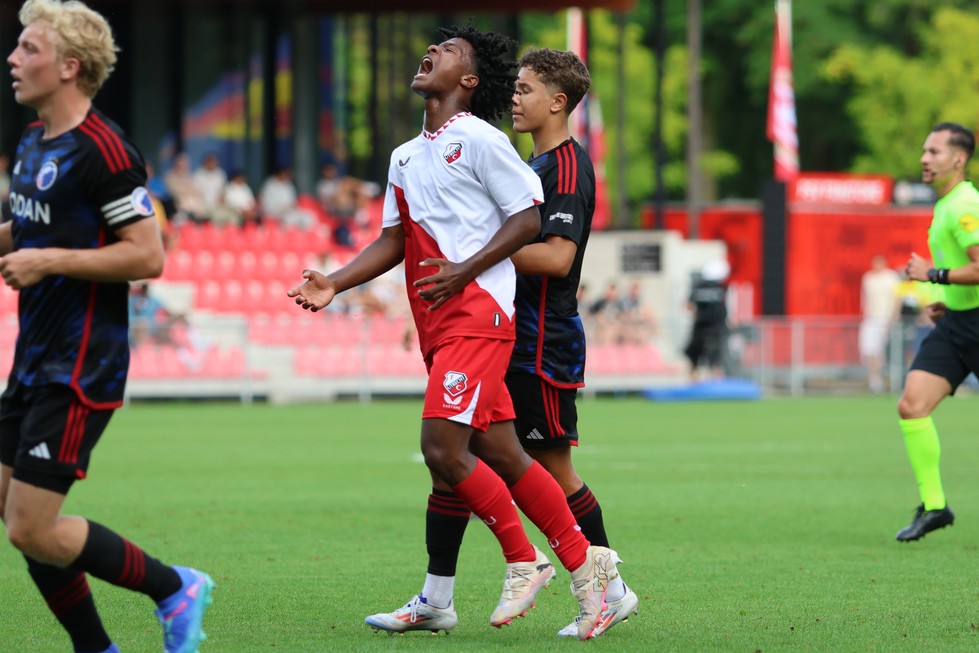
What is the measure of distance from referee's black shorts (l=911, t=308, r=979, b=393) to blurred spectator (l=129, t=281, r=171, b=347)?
49.7 feet

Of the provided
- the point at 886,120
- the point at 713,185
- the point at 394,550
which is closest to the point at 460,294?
the point at 394,550

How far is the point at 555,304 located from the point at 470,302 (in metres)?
0.59

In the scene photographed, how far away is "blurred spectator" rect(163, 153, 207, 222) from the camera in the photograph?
91.1 feet

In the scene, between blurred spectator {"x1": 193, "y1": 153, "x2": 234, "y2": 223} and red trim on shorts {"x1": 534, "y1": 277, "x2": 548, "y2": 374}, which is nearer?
red trim on shorts {"x1": 534, "y1": 277, "x2": 548, "y2": 374}

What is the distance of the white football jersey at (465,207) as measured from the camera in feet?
20.2

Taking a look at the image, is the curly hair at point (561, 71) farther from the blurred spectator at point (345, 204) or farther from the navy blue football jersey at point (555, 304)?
the blurred spectator at point (345, 204)

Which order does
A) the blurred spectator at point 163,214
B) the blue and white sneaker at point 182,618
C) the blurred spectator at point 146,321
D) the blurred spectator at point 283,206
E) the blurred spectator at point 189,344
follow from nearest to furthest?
the blue and white sneaker at point 182,618 < the blurred spectator at point 146,321 < the blurred spectator at point 189,344 < the blurred spectator at point 163,214 < the blurred spectator at point 283,206

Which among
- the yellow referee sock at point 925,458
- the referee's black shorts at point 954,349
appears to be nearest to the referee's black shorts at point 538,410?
the yellow referee sock at point 925,458

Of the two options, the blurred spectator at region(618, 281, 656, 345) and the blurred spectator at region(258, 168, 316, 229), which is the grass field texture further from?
the blurred spectator at region(258, 168, 316, 229)

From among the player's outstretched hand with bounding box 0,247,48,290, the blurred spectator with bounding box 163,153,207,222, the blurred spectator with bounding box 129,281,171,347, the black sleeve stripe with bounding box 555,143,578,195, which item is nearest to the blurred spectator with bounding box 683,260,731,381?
the blurred spectator with bounding box 163,153,207,222

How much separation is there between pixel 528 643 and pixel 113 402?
6.20 ft

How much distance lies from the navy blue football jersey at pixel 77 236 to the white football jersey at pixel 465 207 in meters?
1.28

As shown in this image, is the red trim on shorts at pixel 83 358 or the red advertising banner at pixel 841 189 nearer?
the red trim on shorts at pixel 83 358

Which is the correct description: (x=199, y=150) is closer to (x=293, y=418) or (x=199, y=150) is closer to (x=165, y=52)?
(x=165, y=52)
